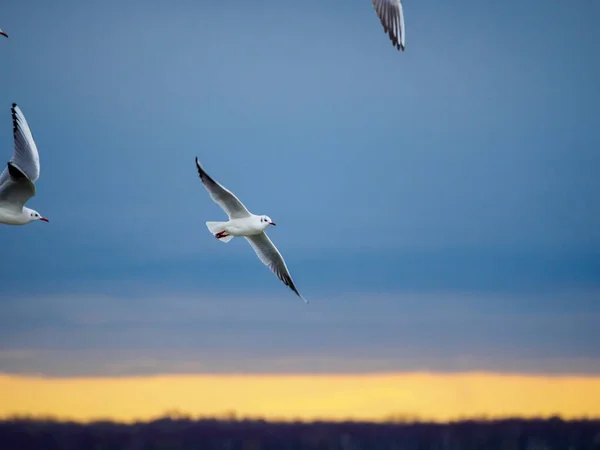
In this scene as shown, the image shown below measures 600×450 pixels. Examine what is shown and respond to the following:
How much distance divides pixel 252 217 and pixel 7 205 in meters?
1.82

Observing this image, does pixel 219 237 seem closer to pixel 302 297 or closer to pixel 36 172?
pixel 302 297

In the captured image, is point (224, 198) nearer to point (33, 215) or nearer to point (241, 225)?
point (241, 225)

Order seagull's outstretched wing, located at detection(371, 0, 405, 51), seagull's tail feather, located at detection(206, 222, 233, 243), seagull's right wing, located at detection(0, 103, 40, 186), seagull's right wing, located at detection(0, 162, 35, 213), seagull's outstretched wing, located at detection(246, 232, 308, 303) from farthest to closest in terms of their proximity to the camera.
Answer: seagull's outstretched wing, located at detection(246, 232, 308, 303)
seagull's tail feather, located at detection(206, 222, 233, 243)
seagull's right wing, located at detection(0, 103, 40, 186)
seagull's right wing, located at detection(0, 162, 35, 213)
seagull's outstretched wing, located at detection(371, 0, 405, 51)

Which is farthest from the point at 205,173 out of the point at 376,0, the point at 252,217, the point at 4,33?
the point at 376,0

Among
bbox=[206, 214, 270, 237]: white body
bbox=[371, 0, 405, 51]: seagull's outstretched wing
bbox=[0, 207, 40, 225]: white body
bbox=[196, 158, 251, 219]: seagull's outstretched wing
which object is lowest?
bbox=[0, 207, 40, 225]: white body

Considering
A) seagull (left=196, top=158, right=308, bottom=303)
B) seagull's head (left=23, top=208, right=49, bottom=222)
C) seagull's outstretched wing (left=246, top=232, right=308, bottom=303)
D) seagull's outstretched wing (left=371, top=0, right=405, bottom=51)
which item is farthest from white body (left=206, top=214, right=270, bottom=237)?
seagull's outstretched wing (left=371, top=0, right=405, bottom=51)

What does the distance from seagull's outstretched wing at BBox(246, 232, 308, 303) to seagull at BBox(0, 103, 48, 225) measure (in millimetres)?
1845

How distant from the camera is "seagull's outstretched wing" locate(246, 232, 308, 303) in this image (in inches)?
345

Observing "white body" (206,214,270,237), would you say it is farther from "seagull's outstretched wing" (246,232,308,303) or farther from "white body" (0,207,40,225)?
"white body" (0,207,40,225)

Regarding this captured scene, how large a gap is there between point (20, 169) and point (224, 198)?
4.92ft

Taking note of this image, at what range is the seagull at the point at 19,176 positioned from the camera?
7.58 metres

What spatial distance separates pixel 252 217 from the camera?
826cm

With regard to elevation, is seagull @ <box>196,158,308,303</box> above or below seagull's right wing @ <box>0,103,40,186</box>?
below

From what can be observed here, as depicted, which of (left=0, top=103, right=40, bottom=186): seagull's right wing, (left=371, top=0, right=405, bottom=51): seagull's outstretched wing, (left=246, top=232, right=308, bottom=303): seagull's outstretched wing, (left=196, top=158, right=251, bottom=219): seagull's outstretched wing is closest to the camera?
(left=371, top=0, right=405, bottom=51): seagull's outstretched wing
